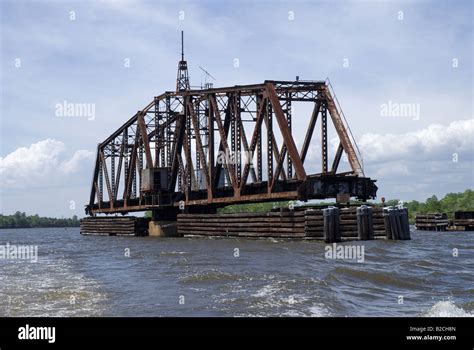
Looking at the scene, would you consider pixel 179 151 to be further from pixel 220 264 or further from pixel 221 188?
pixel 220 264

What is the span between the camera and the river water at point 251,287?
12461mm

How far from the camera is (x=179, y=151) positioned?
180 ft

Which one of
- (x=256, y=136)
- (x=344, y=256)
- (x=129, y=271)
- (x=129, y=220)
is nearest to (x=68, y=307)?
(x=129, y=271)

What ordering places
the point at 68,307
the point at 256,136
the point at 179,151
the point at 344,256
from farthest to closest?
the point at 179,151 → the point at 256,136 → the point at 344,256 → the point at 68,307

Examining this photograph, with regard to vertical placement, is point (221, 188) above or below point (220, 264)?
above

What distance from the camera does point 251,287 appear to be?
1527 cm

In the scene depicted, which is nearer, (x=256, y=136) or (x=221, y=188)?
(x=256, y=136)

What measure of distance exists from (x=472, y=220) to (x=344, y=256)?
146ft

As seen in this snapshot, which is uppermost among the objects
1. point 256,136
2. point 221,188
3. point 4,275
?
point 256,136

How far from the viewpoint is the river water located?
12.5 metres

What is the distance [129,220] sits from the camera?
65812 mm

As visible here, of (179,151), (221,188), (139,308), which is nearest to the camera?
(139,308)

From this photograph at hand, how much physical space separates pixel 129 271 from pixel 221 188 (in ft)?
90.5
